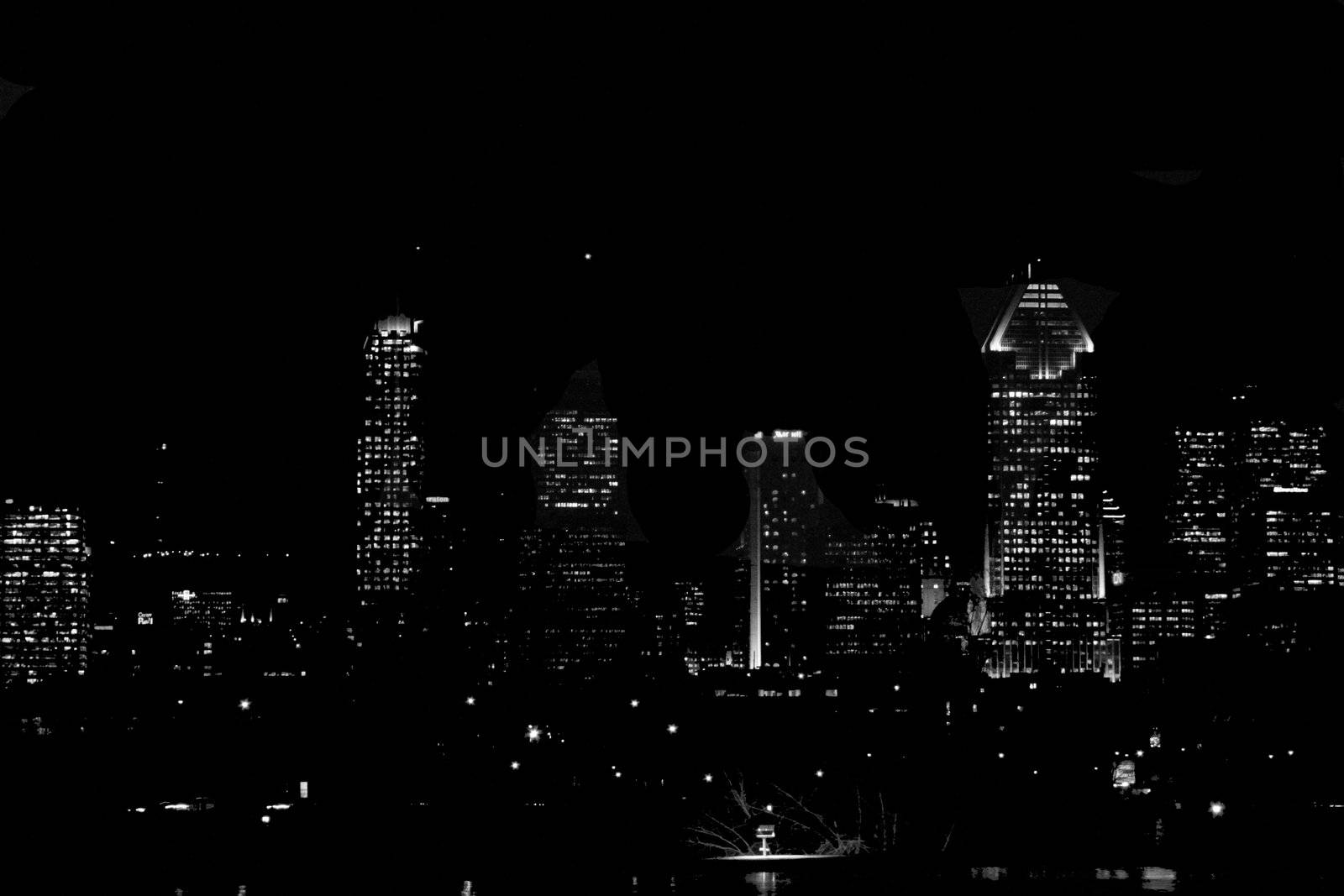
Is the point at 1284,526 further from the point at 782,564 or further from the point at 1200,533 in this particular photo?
the point at 782,564

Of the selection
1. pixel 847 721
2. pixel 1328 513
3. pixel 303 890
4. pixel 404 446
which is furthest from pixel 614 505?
pixel 303 890

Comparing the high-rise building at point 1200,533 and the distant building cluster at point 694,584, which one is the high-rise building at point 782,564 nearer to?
the distant building cluster at point 694,584

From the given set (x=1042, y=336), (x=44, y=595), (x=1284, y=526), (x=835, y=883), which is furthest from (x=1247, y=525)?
(x=835, y=883)

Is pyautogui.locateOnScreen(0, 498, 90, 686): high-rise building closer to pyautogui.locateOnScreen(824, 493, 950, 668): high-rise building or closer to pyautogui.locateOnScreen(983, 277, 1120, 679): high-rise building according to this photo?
pyautogui.locateOnScreen(824, 493, 950, 668): high-rise building

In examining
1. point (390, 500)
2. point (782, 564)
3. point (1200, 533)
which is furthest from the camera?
point (782, 564)

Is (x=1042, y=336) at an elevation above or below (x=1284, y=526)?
above

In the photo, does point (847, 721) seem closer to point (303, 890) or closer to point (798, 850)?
point (798, 850)

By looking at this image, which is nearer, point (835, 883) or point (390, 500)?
point (835, 883)
